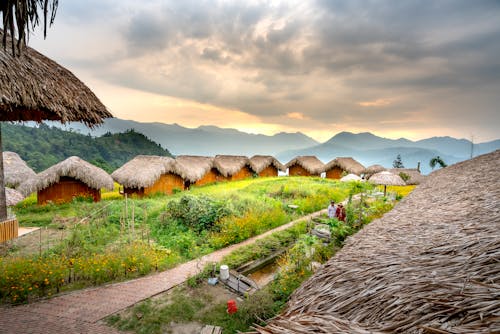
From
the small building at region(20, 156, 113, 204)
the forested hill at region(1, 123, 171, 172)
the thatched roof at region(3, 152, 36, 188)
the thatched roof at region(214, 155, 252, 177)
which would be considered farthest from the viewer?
the forested hill at region(1, 123, 171, 172)

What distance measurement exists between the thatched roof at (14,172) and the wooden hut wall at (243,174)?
742 inches

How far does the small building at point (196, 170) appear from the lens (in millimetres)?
22391

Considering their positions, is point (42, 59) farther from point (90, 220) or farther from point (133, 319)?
point (90, 220)

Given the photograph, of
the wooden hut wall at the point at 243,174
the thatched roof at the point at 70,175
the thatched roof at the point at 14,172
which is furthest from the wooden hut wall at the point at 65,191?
the wooden hut wall at the point at 243,174

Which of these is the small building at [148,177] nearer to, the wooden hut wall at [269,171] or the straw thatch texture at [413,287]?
the wooden hut wall at [269,171]

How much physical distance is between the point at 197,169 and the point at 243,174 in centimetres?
763

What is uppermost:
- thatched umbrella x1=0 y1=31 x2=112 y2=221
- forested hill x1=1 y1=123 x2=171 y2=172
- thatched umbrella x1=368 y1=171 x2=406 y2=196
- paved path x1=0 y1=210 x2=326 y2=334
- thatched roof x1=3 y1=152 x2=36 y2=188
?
forested hill x1=1 y1=123 x2=171 y2=172

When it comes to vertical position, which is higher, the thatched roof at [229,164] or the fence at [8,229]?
the thatched roof at [229,164]

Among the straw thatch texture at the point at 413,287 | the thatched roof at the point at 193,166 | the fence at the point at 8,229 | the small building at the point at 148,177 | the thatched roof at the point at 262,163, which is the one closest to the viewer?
the straw thatch texture at the point at 413,287

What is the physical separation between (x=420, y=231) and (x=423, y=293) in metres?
1.70

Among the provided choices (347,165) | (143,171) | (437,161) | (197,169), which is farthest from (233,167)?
(437,161)

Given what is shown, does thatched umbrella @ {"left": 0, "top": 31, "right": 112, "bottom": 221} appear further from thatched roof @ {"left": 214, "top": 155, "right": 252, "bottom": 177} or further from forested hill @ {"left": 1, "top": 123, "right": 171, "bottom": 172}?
forested hill @ {"left": 1, "top": 123, "right": 171, "bottom": 172}

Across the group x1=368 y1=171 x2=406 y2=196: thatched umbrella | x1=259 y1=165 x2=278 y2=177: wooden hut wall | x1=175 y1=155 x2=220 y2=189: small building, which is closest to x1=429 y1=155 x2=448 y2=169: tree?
x1=259 y1=165 x2=278 y2=177: wooden hut wall

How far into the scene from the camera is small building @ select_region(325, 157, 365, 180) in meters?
31.0
